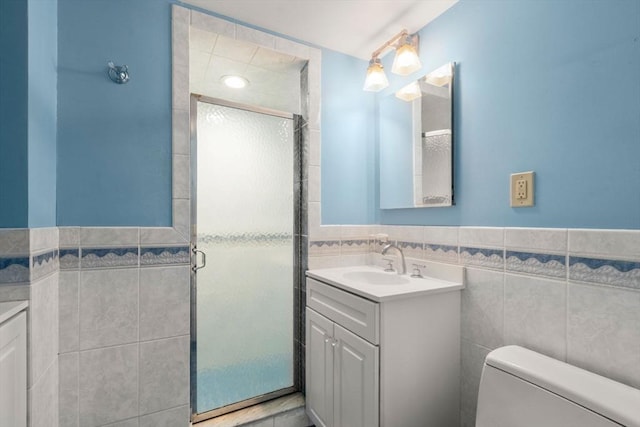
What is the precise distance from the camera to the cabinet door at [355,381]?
1.12 m

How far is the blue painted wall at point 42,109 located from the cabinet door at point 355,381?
126 centimetres

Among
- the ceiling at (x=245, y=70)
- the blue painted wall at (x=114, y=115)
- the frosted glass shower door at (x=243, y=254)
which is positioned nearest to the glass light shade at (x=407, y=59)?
the ceiling at (x=245, y=70)

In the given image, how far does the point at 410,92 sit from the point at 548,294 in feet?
3.88

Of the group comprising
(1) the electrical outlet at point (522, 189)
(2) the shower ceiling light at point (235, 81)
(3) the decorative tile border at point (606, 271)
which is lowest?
(3) the decorative tile border at point (606, 271)

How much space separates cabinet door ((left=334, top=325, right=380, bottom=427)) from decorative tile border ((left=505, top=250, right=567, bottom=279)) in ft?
2.12

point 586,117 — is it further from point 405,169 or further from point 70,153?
point 70,153

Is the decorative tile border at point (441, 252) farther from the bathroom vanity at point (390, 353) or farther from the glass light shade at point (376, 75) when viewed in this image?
the glass light shade at point (376, 75)

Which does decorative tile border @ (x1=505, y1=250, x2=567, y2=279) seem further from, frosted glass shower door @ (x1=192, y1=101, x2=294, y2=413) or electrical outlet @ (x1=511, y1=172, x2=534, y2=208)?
frosted glass shower door @ (x1=192, y1=101, x2=294, y2=413)

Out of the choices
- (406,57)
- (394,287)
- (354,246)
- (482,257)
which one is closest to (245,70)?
(406,57)

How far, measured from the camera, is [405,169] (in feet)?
5.62

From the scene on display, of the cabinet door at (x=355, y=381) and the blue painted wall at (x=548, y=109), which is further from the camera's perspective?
the cabinet door at (x=355, y=381)

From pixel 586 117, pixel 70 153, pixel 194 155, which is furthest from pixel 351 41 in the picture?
pixel 70 153

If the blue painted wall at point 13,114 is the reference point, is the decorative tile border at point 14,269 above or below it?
below

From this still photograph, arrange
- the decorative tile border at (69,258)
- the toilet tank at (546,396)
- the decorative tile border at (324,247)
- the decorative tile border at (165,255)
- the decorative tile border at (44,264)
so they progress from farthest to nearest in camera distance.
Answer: the decorative tile border at (324,247) → the decorative tile border at (165,255) → the decorative tile border at (69,258) → the decorative tile border at (44,264) → the toilet tank at (546,396)
